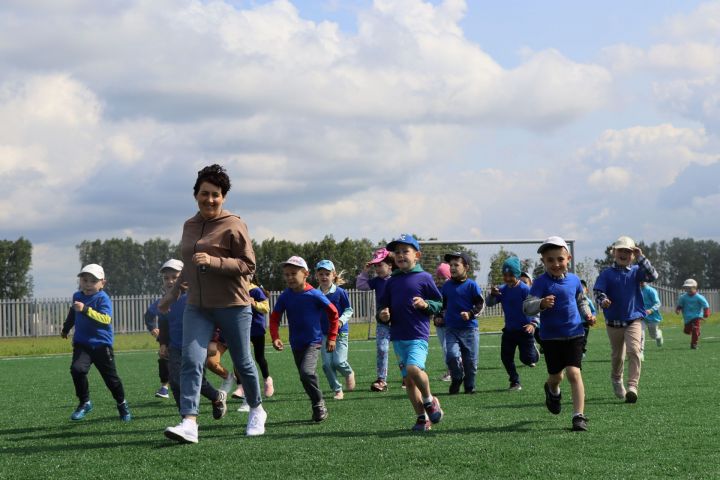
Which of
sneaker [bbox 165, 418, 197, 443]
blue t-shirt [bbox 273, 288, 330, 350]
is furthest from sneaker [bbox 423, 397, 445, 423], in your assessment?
sneaker [bbox 165, 418, 197, 443]

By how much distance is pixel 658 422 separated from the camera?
8.42 meters

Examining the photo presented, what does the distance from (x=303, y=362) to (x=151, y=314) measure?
13.6ft

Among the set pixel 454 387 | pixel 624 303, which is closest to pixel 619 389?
pixel 624 303

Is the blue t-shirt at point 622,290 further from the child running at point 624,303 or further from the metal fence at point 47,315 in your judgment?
the metal fence at point 47,315

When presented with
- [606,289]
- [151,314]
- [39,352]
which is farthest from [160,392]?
[39,352]

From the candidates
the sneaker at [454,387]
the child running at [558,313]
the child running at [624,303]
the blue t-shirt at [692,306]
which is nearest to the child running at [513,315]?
the sneaker at [454,387]

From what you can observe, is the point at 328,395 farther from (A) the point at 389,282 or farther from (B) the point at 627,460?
(B) the point at 627,460

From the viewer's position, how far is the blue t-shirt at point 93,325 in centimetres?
991

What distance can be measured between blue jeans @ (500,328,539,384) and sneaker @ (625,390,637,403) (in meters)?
2.14

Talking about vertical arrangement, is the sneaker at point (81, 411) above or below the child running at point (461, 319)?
below

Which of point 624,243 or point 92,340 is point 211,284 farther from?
point 624,243

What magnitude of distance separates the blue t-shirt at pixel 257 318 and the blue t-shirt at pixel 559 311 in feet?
12.7

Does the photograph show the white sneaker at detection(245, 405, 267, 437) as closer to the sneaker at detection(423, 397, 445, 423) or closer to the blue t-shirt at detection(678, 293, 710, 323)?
the sneaker at detection(423, 397, 445, 423)

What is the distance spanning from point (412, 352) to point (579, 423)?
154cm
